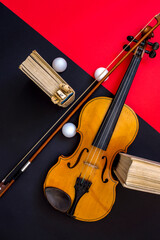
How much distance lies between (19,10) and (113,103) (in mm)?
1236

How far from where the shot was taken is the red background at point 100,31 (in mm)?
1878

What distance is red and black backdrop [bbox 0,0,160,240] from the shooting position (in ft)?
5.84

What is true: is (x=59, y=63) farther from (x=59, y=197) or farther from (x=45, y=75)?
(x=59, y=197)

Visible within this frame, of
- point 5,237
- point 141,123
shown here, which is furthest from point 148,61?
point 5,237

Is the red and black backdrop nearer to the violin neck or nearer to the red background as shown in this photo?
the red background

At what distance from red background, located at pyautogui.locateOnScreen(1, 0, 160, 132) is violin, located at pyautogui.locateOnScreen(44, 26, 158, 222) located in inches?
13.3

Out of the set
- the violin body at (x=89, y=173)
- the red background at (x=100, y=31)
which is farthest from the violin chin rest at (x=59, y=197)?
the red background at (x=100, y=31)

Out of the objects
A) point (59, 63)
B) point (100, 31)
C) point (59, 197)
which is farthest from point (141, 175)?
point (100, 31)

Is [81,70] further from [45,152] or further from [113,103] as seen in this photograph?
[45,152]

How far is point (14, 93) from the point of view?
182 centimetres

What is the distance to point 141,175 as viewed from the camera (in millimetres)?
1344

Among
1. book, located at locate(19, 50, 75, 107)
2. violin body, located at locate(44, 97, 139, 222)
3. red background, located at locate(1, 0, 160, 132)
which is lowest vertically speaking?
violin body, located at locate(44, 97, 139, 222)

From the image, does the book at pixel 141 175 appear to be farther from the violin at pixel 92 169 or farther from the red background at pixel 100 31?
the red background at pixel 100 31

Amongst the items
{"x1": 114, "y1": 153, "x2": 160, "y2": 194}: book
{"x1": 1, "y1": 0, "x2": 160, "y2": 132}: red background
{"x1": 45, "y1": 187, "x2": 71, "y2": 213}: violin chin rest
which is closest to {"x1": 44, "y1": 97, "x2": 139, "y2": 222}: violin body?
{"x1": 45, "y1": 187, "x2": 71, "y2": 213}: violin chin rest
